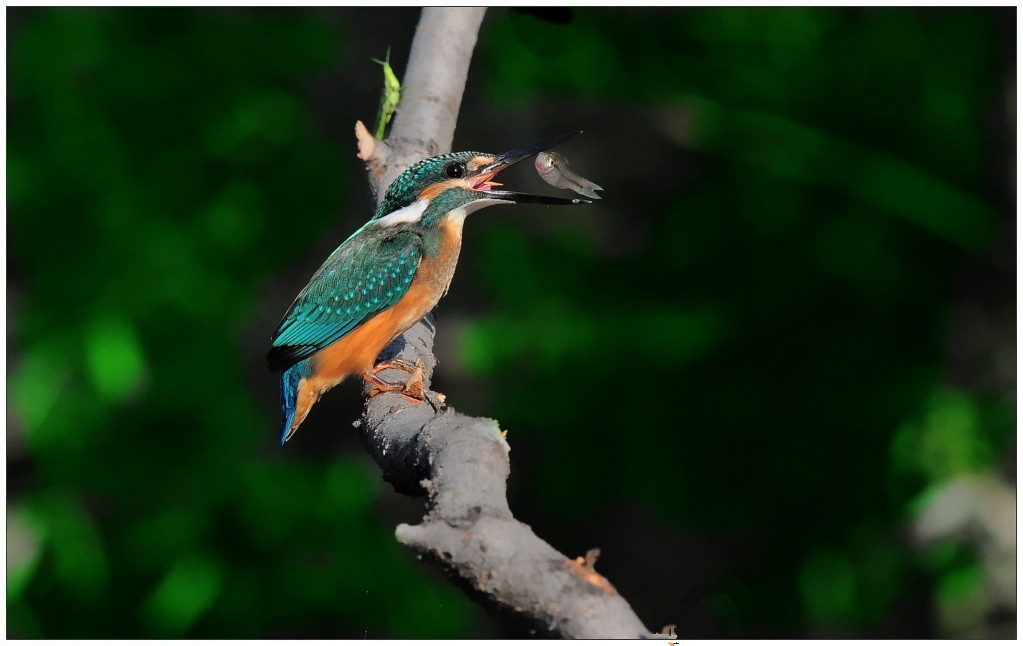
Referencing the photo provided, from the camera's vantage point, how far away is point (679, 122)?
11.1 ft

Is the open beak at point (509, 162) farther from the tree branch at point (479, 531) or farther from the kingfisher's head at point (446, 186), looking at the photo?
the tree branch at point (479, 531)

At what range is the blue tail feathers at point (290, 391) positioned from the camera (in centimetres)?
202

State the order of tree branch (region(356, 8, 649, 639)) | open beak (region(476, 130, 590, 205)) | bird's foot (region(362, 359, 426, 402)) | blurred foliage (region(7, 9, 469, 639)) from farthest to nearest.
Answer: blurred foliage (region(7, 9, 469, 639)) < open beak (region(476, 130, 590, 205)) < bird's foot (region(362, 359, 426, 402)) < tree branch (region(356, 8, 649, 639))

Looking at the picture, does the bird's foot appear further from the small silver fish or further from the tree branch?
the small silver fish

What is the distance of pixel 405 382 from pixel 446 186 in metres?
0.42

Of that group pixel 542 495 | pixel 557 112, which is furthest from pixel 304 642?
pixel 557 112

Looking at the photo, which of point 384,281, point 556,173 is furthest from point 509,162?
point 384,281

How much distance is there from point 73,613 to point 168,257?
3.99 ft

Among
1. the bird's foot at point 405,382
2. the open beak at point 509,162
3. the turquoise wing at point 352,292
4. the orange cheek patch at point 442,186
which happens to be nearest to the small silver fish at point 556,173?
the open beak at point 509,162

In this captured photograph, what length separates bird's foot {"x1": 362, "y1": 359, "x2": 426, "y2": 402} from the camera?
1.76 meters

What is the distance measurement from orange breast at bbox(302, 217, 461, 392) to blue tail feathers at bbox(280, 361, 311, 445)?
3 centimetres

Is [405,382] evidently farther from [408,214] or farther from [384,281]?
[408,214]

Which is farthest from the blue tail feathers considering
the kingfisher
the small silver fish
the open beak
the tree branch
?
the small silver fish

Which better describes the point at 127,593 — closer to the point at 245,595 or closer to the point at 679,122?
the point at 245,595
